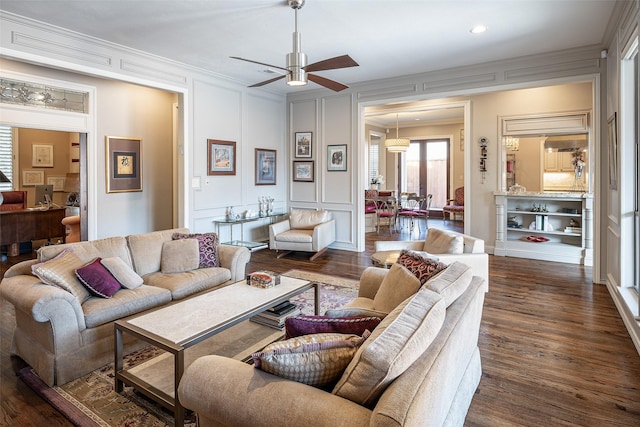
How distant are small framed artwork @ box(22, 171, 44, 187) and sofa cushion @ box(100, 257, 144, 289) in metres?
5.48

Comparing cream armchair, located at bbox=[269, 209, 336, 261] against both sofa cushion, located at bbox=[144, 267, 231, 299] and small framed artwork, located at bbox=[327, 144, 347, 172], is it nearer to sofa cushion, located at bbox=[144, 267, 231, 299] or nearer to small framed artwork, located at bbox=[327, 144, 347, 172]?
small framed artwork, located at bbox=[327, 144, 347, 172]

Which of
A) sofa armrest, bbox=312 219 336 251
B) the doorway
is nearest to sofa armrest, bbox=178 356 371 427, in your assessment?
sofa armrest, bbox=312 219 336 251

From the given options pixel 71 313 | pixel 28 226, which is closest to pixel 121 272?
pixel 71 313

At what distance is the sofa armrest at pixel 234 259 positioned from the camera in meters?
3.78

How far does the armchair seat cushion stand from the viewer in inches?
236

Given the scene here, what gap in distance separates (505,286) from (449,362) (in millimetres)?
3693

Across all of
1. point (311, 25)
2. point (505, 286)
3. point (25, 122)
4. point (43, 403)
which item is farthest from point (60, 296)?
point (505, 286)

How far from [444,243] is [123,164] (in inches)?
192

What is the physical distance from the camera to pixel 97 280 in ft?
9.05

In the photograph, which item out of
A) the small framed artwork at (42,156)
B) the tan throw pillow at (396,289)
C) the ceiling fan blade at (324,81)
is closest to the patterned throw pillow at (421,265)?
the tan throw pillow at (396,289)

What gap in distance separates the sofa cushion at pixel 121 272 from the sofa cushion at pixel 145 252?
35cm

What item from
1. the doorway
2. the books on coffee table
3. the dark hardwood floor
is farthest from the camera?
the doorway

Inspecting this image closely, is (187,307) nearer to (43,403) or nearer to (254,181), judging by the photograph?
(43,403)

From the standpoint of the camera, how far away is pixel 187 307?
252 centimetres
